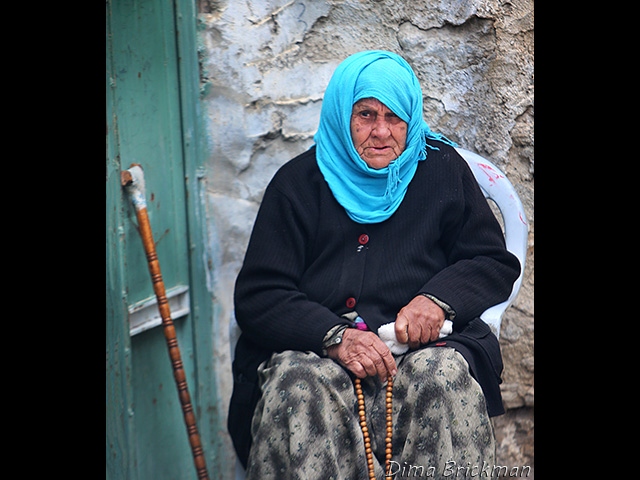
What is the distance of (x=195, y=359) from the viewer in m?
3.09

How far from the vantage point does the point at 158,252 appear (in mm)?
2869

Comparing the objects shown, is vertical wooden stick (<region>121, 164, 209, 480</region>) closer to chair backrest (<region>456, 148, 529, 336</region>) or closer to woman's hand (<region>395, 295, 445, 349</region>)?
woman's hand (<region>395, 295, 445, 349</region>)

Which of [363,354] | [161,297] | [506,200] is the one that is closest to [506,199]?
[506,200]

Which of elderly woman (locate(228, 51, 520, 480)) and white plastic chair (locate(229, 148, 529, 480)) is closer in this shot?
elderly woman (locate(228, 51, 520, 480))

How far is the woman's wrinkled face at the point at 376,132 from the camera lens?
8.37 feet

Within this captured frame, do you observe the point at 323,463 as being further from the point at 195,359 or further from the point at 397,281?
the point at 195,359

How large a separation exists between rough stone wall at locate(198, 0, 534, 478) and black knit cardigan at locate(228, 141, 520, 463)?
0.40m

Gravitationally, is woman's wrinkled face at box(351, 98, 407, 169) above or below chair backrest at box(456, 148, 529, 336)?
above

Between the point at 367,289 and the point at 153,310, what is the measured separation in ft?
2.35

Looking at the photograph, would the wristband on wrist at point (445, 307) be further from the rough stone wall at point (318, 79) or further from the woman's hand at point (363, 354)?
the rough stone wall at point (318, 79)

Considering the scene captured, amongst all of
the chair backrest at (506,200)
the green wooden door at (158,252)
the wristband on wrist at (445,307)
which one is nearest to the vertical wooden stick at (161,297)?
the green wooden door at (158,252)

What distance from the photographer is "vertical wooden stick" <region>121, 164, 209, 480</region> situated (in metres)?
2.67

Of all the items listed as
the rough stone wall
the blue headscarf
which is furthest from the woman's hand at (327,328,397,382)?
the rough stone wall

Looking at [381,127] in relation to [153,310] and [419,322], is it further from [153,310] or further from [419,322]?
[153,310]
